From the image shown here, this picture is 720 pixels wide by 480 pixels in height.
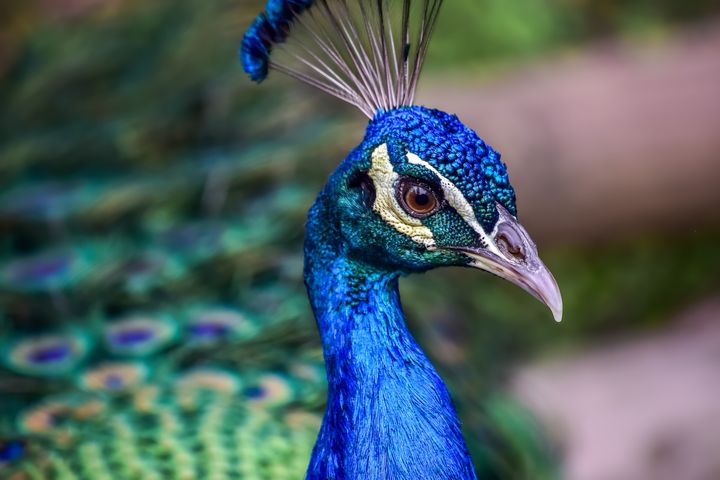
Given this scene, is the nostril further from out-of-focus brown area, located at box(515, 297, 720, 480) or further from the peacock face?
out-of-focus brown area, located at box(515, 297, 720, 480)

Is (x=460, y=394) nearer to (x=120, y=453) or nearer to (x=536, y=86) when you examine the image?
(x=120, y=453)

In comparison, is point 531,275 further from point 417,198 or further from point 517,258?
point 417,198

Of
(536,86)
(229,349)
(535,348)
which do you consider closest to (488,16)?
(536,86)

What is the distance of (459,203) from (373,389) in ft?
0.85

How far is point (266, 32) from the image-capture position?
1194 millimetres

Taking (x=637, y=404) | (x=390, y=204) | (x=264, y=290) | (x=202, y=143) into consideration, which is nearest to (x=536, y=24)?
(x=637, y=404)

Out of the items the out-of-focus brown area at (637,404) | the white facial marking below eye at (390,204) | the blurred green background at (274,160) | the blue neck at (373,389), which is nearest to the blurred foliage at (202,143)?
the blurred green background at (274,160)

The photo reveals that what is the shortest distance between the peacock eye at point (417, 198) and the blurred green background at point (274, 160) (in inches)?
25.2

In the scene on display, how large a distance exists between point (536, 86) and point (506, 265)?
176 centimetres

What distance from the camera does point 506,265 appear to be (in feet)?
3.67

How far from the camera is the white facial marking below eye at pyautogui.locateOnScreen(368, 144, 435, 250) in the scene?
115 centimetres

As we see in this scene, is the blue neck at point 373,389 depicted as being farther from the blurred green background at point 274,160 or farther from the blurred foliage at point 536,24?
the blurred foliage at point 536,24

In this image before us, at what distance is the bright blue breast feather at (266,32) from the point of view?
3.83 ft

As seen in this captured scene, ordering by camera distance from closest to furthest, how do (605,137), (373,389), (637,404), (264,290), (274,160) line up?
1. (373,389)
2. (264,290)
3. (274,160)
4. (637,404)
5. (605,137)
